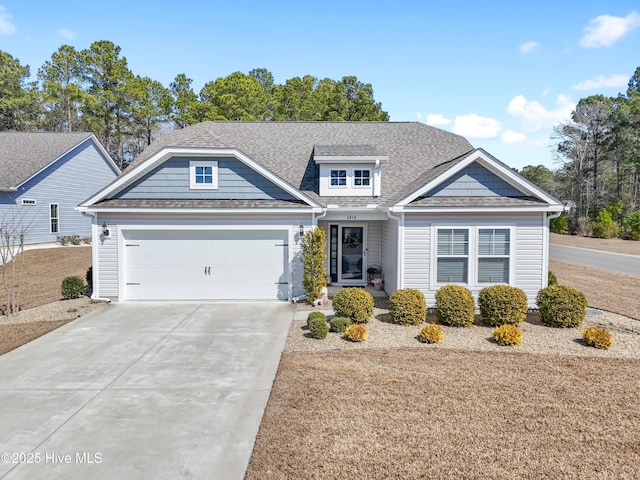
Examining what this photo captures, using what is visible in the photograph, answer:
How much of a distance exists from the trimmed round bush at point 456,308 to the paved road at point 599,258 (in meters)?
13.1

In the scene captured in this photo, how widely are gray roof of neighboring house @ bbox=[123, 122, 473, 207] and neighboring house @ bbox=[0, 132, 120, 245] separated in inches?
397

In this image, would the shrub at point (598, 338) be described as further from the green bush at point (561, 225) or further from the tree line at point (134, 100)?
the green bush at point (561, 225)

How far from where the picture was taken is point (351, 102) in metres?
38.3

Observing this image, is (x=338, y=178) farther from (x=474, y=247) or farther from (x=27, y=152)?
(x=27, y=152)

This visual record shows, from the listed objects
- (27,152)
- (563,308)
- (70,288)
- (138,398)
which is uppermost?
(27,152)

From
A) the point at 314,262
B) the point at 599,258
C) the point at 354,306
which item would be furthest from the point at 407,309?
the point at 599,258

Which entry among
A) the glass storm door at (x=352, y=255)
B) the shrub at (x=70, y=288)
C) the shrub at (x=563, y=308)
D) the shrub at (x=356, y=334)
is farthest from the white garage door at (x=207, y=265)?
the shrub at (x=563, y=308)

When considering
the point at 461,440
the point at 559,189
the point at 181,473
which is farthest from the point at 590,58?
the point at 559,189

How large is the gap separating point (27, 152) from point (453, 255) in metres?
26.0

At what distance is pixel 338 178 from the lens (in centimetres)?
1441

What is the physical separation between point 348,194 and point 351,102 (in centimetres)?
2648

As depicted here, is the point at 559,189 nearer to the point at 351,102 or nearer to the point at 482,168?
the point at 351,102

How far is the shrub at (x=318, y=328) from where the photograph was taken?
352 inches

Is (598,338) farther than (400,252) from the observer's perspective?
No
